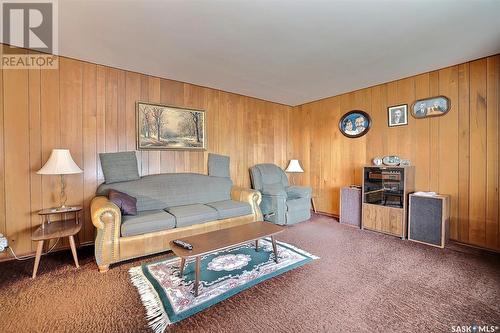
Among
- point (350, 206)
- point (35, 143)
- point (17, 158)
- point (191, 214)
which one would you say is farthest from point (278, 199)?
point (17, 158)

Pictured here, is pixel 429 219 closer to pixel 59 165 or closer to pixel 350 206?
pixel 350 206

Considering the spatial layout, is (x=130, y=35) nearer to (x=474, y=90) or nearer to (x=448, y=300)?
(x=448, y=300)

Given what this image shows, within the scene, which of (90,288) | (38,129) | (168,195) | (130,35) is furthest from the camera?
(168,195)

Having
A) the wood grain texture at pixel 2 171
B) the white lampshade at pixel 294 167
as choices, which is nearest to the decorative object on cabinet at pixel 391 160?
the white lampshade at pixel 294 167

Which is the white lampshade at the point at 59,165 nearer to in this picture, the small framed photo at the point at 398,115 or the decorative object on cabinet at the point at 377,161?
the decorative object on cabinet at the point at 377,161

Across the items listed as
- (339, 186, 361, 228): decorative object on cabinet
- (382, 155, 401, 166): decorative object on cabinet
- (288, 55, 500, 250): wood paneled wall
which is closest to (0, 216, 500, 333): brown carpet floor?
(288, 55, 500, 250): wood paneled wall

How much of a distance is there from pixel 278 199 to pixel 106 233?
2.53m

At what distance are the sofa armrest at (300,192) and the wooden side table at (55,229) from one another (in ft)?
10.9

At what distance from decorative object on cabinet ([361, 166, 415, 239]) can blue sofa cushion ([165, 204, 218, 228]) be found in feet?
8.51

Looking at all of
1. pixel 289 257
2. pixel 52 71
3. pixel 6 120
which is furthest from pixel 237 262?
pixel 52 71

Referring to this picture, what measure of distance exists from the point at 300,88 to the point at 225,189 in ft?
7.66

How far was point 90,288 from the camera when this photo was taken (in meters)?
2.04

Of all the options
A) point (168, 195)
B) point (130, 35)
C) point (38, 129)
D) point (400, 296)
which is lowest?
point (400, 296)

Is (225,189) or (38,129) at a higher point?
(38,129)
